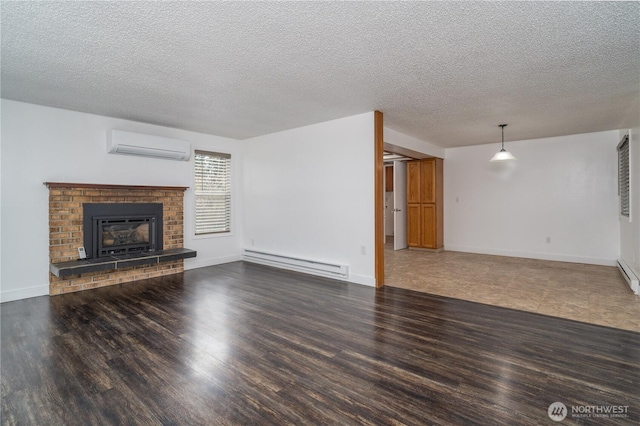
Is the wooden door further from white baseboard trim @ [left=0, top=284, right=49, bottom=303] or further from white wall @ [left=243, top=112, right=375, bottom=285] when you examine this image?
white baseboard trim @ [left=0, top=284, right=49, bottom=303]

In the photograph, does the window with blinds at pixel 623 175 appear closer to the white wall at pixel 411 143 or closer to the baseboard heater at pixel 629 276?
the baseboard heater at pixel 629 276

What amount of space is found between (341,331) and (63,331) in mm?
2574

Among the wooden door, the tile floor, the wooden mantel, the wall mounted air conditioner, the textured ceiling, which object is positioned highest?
the textured ceiling

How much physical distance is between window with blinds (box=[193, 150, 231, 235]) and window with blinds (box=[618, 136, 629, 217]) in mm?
6768

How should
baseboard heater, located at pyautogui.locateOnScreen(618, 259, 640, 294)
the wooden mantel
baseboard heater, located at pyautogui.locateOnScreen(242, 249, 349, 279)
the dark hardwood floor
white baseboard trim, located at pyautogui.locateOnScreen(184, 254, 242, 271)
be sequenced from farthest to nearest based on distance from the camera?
white baseboard trim, located at pyautogui.locateOnScreen(184, 254, 242, 271) → baseboard heater, located at pyautogui.locateOnScreen(242, 249, 349, 279) → the wooden mantel → baseboard heater, located at pyautogui.locateOnScreen(618, 259, 640, 294) → the dark hardwood floor

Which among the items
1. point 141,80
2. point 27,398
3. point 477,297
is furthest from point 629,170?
point 27,398

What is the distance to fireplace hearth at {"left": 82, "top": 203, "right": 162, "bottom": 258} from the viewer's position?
4.46 m

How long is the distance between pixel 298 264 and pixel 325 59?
11.4 ft

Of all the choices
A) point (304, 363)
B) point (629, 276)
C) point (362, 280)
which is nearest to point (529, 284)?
point (629, 276)

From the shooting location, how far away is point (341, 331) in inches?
116

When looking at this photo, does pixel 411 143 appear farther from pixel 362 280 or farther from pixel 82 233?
pixel 82 233

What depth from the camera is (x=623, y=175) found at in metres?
5.24

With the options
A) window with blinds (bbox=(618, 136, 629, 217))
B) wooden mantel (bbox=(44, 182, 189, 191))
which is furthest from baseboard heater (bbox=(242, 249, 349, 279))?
window with blinds (bbox=(618, 136, 629, 217))

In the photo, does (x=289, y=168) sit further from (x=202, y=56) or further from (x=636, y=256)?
(x=636, y=256)
